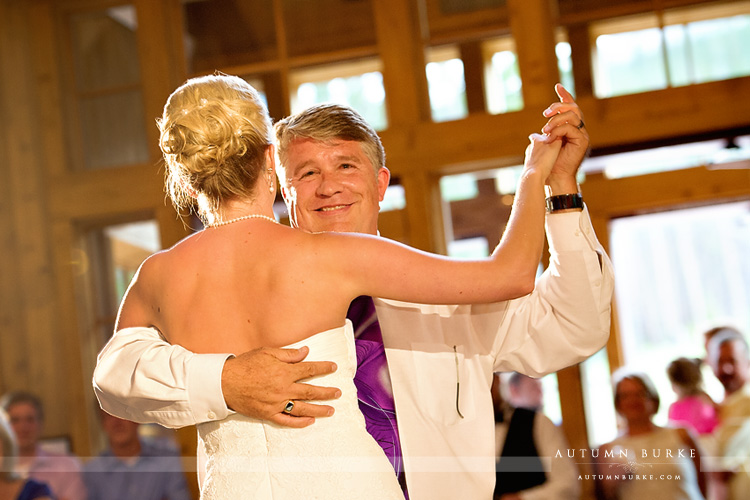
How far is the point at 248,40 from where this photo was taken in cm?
411

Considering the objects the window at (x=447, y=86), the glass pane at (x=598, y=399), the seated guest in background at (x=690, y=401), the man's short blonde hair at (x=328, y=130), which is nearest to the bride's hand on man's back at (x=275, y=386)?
the man's short blonde hair at (x=328, y=130)

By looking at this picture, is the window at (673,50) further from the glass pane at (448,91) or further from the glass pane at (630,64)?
the glass pane at (448,91)

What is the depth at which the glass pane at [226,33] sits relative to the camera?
13.4 ft

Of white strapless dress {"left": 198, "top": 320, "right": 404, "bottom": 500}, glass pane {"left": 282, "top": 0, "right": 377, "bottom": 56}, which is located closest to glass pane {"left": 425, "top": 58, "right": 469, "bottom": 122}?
glass pane {"left": 282, "top": 0, "right": 377, "bottom": 56}

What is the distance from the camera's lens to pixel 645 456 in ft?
8.91

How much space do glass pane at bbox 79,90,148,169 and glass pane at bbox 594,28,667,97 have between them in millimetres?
2222

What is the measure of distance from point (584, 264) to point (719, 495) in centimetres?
170

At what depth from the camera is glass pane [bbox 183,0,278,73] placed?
Answer: 4086mm

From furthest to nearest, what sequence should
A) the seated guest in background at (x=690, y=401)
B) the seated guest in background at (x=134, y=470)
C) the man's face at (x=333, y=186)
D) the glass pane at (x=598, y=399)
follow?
the glass pane at (x=598, y=399) < the seated guest in background at (x=134, y=470) < the seated guest in background at (x=690, y=401) < the man's face at (x=333, y=186)

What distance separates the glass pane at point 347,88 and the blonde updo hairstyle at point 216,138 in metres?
2.55

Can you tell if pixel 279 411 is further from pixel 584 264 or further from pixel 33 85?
pixel 33 85

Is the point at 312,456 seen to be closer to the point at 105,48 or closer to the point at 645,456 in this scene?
the point at 645,456

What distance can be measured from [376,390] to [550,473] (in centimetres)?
116

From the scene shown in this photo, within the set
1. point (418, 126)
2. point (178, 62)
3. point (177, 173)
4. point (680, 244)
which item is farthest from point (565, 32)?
point (177, 173)
